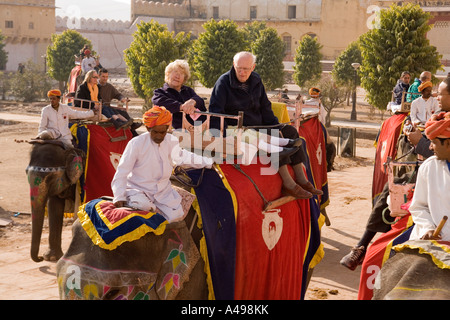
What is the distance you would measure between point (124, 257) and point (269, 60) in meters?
38.5

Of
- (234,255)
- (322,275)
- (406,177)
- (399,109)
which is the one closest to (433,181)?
(234,255)

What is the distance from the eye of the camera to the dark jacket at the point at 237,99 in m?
7.16

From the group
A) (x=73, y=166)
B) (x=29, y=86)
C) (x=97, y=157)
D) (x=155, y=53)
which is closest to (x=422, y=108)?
(x=97, y=157)

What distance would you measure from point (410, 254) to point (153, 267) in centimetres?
178

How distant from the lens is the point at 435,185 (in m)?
5.09

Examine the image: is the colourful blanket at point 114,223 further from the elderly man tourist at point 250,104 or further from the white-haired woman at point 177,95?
the elderly man tourist at point 250,104

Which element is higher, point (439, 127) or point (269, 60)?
point (269, 60)

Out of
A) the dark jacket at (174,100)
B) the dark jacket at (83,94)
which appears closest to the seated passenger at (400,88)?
the dark jacket at (83,94)

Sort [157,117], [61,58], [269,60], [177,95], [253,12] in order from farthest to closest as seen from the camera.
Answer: [253,12] → [61,58] → [269,60] → [177,95] → [157,117]

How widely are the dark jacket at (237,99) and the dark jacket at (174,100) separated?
0.25 m

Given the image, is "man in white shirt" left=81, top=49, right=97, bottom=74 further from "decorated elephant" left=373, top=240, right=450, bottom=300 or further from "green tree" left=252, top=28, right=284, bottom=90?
"green tree" left=252, top=28, right=284, bottom=90

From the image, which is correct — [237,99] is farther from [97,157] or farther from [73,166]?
[97,157]

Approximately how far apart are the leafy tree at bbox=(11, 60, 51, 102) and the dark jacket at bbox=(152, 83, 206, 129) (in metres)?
36.7

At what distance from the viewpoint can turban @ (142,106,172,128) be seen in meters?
5.56
